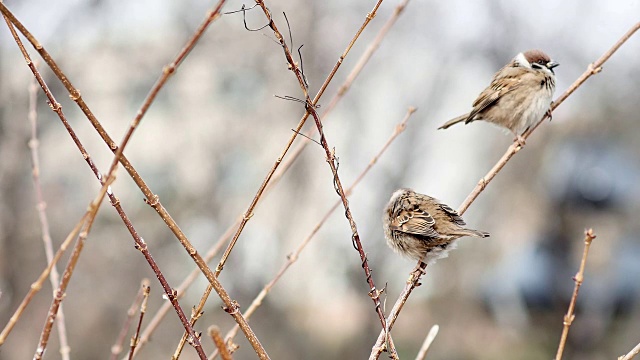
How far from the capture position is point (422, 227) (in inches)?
84.0

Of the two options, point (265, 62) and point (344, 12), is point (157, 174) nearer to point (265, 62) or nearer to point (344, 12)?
point (265, 62)

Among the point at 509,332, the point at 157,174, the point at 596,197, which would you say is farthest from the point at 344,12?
the point at 509,332

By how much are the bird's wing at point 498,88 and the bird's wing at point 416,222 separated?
452 millimetres

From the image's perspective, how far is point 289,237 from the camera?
6.30 m

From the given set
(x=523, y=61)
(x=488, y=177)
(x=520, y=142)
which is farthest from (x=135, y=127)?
(x=523, y=61)

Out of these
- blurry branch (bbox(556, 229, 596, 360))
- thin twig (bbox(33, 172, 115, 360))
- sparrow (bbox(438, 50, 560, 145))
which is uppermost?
sparrow (bbox(438, 50, 560, 145))

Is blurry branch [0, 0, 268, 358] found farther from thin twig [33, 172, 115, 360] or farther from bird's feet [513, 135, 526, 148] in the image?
bird's feet [513, 135, 526, 148]

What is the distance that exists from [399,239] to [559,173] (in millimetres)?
5204

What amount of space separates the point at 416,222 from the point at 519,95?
2.18 feet

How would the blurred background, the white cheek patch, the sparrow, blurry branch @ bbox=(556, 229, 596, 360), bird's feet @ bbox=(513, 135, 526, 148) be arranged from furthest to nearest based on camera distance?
the blurred background, the white cheek patch, the sparrow, bird's feet @ bbox=(513, 135, 526, 148), blurry branch @ bbox=(556, 229, 596, 360)

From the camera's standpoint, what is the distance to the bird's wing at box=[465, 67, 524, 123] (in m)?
2.55

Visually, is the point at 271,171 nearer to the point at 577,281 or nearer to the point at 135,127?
the point at 135,127

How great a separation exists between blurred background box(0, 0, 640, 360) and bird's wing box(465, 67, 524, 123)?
314cm

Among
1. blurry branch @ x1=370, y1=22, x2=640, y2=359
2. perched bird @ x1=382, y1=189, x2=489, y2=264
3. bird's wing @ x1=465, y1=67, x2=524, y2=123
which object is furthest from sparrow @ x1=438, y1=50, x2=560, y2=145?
blurry branch @ x1=370, y1=22, x2=640, y2=359
